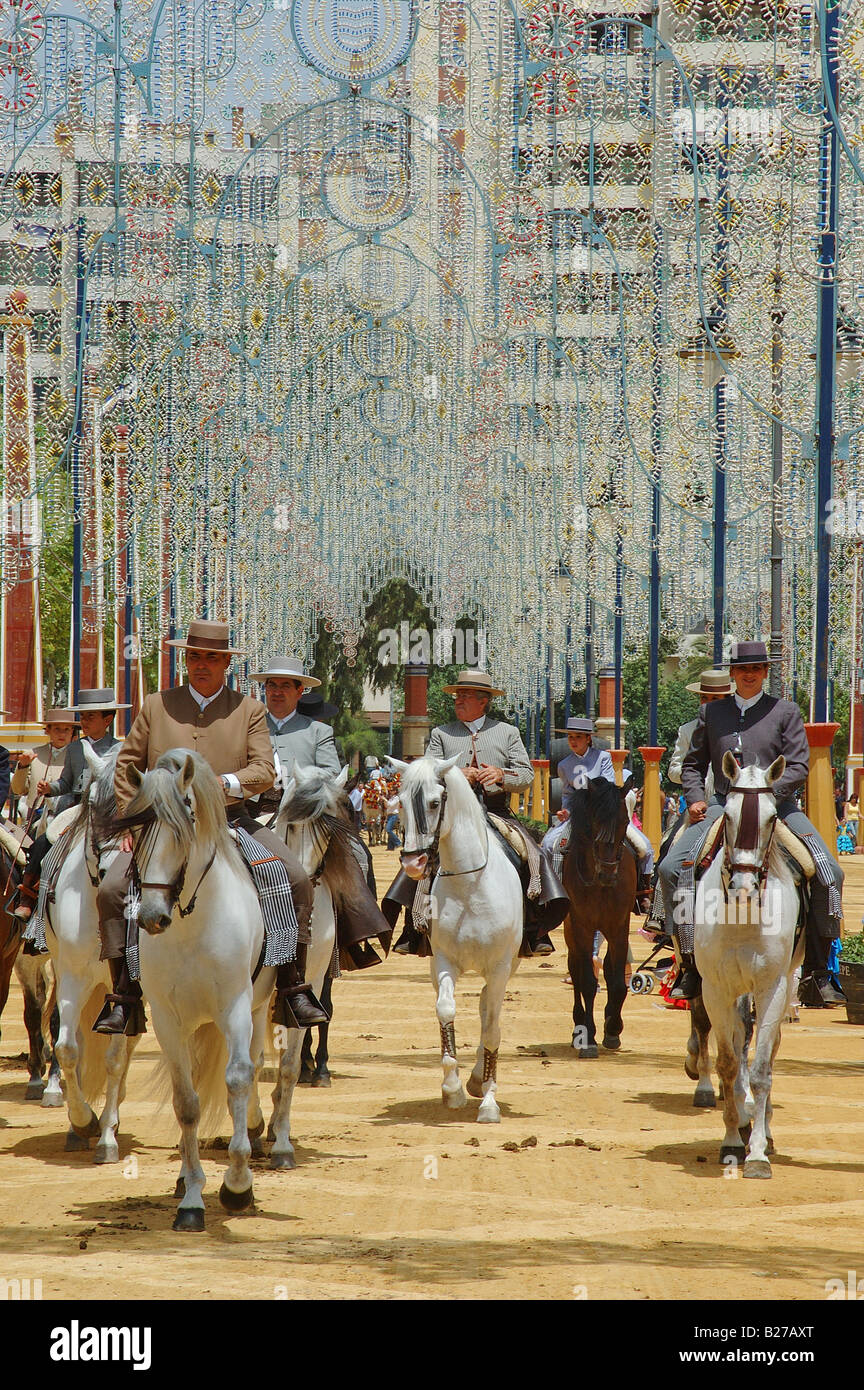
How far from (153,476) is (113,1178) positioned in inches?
656

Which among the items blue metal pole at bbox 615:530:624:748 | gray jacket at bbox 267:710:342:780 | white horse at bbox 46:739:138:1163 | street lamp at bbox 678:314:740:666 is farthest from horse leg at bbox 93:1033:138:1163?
blue metal pole at bbox 615:530:624:748

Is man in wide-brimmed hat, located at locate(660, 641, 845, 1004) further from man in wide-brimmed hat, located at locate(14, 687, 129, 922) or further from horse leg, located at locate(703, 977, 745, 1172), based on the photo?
man in wide-brimmed hat, located at locate(14, 687, 129, 922)

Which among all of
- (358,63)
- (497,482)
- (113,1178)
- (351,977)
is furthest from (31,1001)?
(497,482)

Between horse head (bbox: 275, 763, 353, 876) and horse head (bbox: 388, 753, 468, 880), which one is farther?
horse head (bbox: 388, 753, 468, 880)

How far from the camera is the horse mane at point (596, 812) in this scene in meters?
13.5

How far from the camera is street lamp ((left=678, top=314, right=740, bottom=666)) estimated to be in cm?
1495

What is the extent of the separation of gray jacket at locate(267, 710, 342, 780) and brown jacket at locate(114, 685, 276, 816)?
195 cm

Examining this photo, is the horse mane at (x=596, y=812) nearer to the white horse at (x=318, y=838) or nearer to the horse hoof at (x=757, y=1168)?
the white horse at (x=318, y=838)

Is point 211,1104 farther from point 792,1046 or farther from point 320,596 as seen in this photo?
point 320,596

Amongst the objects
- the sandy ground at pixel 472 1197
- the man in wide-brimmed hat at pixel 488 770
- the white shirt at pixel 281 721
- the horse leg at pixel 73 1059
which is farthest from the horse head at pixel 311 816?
the sandy ground at pixel 472 1197

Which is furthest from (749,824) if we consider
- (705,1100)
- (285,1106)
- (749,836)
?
(705,1100)

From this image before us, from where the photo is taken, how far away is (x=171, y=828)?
712 cm

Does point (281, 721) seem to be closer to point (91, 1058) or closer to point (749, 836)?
point (91, 1058)

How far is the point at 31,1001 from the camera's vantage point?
1163cm
